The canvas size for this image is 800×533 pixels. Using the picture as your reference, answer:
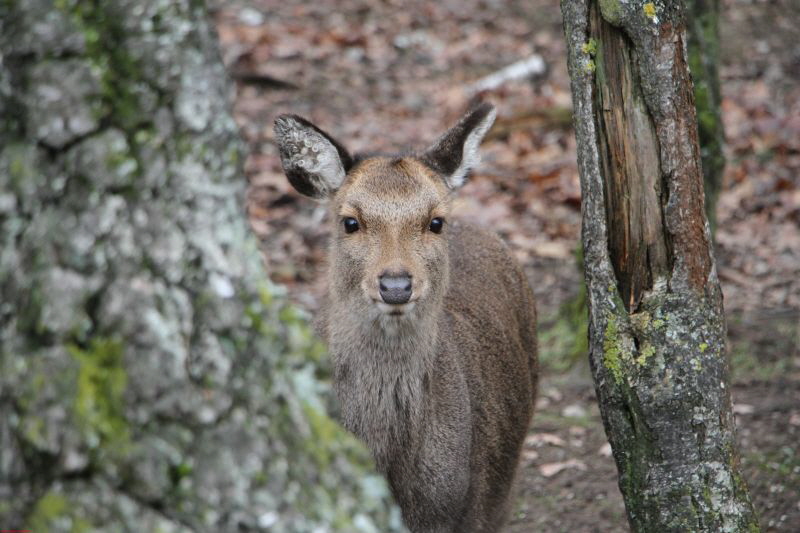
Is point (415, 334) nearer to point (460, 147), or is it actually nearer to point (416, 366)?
point (416, 366)

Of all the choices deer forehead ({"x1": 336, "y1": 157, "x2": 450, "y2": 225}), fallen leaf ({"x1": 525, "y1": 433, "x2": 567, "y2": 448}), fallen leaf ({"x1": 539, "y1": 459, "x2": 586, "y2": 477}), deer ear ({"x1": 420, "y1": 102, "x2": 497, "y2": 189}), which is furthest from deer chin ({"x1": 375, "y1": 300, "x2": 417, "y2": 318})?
fallen leaf ({"x1": 525, "y1": 433, "x2": 567, "y2": 448})

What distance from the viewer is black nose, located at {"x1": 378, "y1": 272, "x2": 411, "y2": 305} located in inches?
188

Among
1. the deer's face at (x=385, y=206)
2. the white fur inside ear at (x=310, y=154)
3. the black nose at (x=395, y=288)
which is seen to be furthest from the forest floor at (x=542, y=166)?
the black nose at (x=395, y=288)

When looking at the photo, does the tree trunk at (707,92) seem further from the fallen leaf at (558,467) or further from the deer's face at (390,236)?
the deer's face at (390,236)

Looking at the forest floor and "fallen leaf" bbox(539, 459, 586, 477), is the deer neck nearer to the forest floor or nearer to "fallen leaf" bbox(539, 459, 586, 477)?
the forest floor

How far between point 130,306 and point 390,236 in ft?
8.26

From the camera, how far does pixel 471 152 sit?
5.70 m

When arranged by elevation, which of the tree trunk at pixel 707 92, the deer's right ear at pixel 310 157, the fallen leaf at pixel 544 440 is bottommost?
the fallen leaf at pixel 544 440

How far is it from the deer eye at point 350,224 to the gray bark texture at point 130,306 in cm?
234

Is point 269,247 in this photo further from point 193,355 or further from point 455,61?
point 193,355

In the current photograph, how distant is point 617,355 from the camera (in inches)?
171

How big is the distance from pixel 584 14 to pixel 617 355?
1450mm

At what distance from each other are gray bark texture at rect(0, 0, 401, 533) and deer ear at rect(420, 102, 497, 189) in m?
2.79

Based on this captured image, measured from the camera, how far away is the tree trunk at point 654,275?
165 inches
